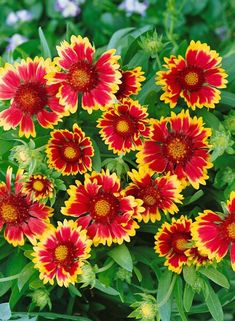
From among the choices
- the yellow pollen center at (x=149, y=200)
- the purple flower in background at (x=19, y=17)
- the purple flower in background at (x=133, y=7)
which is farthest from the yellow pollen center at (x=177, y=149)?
the purple flower in background at (x=19, y=17)

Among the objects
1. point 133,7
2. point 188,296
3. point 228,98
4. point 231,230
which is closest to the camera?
Answer: point 231,230

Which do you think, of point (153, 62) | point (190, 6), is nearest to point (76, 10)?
point (190, 6)

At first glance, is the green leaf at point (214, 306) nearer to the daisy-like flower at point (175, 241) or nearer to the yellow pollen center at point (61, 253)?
the daisy-like flower at point (175, 241)

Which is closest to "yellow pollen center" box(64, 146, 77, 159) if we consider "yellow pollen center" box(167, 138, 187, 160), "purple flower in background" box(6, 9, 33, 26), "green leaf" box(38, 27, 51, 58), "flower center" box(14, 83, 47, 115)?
"flower center" box(14, 83, 47, 115)

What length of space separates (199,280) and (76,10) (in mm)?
1433

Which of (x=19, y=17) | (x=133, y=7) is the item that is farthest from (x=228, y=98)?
(x=19, y=17)

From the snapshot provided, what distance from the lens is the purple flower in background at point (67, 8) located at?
234cm

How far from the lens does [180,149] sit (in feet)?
4.17

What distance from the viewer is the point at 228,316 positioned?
1590mm

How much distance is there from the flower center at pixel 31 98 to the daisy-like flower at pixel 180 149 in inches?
9.5

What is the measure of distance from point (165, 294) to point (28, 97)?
0.53 metres

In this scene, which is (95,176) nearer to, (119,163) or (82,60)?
(119,163)

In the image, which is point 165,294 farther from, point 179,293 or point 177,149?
point 177,149

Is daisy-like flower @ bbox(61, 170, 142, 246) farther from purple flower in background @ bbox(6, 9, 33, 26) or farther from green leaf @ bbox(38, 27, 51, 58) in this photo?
purple flower in background @ bbox(6, 9, 33, 26)
